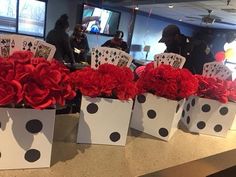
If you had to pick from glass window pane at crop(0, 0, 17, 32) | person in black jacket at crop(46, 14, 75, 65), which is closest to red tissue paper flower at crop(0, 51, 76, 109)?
person in black jacket at crop(46, 14, 75, 65)

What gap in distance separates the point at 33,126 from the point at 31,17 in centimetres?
504

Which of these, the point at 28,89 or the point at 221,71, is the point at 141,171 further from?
the point at 221,71

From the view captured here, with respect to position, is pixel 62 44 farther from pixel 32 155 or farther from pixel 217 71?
pixel 32 155

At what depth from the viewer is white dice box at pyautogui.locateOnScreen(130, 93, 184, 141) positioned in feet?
2.75

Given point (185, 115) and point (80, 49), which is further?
point (80, 49)

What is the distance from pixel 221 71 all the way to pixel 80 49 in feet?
7.78

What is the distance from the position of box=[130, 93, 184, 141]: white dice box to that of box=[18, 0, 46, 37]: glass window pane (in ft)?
15.4

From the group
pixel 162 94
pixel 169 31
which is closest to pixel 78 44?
pixel 169 31

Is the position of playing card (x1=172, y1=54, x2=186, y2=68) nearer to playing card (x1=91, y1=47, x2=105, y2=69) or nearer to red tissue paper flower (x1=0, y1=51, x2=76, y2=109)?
playing card (x1=91, y1=47, x2=105, y2=69)

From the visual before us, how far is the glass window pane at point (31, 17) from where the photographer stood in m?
4.99

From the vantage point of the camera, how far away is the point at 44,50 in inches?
26.4

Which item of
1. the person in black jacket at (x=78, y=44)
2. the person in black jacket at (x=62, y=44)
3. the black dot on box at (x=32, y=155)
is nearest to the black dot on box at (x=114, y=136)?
the black dot on box at (x=32, y=155)

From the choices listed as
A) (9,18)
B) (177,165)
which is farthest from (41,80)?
(9,18)

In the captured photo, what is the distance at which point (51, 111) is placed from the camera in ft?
1.91
